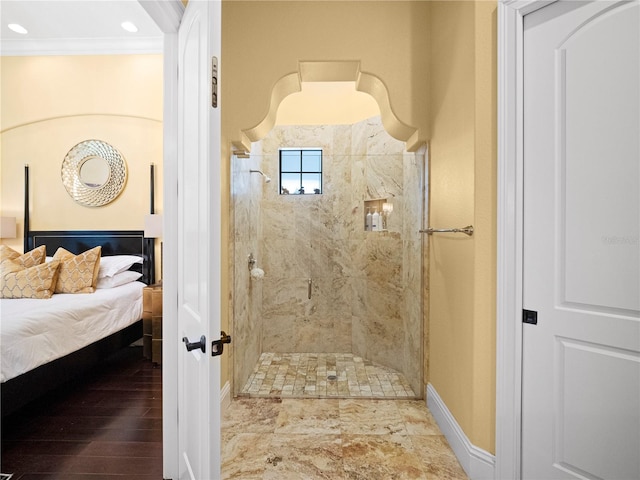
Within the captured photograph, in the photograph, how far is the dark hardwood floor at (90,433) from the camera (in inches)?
70.2

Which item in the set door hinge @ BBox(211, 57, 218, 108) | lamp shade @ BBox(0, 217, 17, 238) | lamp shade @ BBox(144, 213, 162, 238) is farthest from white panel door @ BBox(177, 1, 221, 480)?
lamp shade @ BBox(0, 217, 17, 238)

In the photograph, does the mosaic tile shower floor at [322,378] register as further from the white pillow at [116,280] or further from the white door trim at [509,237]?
the white pillow at [116,280]

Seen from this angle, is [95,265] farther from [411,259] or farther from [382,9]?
[382,9]

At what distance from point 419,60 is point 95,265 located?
3541mm

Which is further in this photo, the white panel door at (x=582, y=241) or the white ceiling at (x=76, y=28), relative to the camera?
the white ceiling at (x=76, y=28)

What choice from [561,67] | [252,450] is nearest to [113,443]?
[252,450]

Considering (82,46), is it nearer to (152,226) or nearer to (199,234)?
(152,226)

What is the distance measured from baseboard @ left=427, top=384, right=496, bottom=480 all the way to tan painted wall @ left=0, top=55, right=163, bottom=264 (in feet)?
11.5

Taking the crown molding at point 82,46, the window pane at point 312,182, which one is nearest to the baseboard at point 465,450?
the window pane at point 312,182

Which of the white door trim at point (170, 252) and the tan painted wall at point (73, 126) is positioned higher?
the tan painted wall at point (73, 126)

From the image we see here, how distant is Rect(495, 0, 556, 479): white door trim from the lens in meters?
1.51

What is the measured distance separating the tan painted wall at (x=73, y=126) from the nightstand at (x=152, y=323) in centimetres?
99

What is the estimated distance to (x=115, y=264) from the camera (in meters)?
3.56

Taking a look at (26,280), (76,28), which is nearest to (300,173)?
(26,280)
